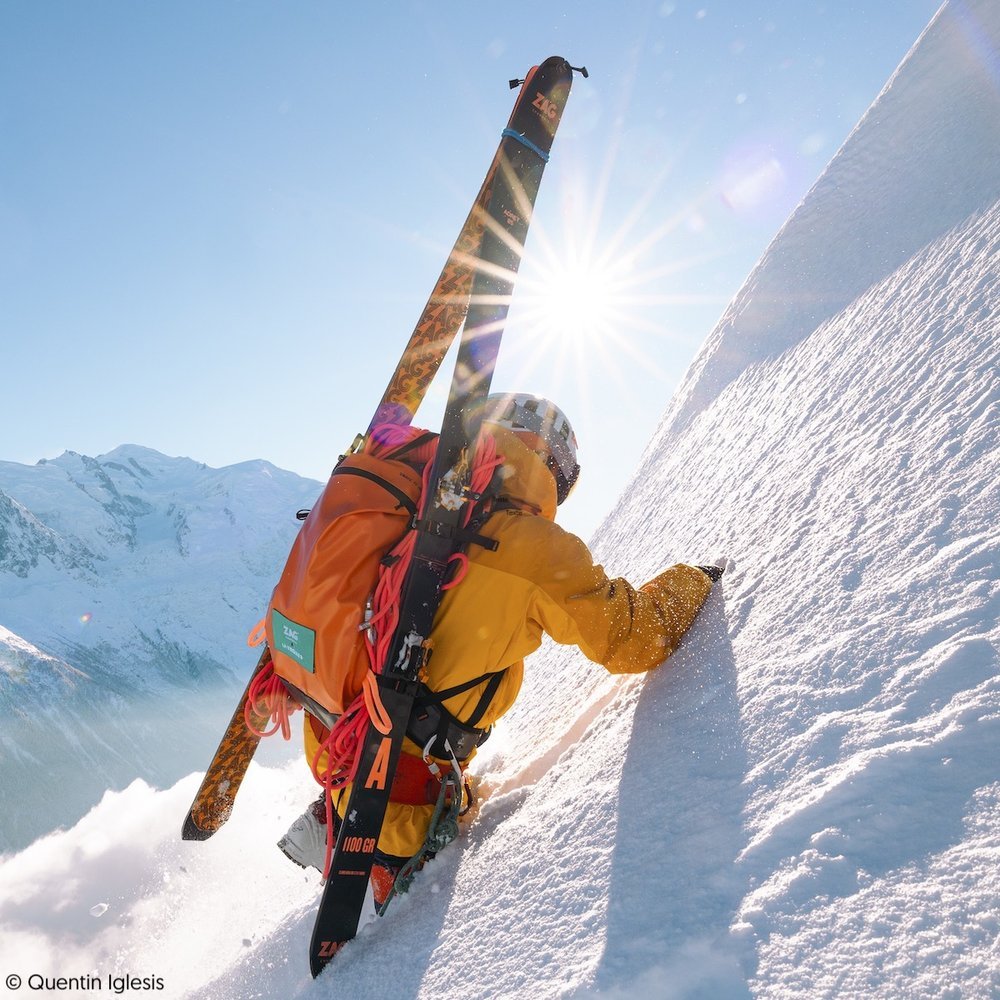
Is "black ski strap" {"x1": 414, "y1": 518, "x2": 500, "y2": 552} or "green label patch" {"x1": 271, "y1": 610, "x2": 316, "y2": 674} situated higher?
"black ski strap" {"x1": 414, "y1": 518, "x2": 500, "y2": 552}

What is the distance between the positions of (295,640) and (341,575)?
31 centimetres

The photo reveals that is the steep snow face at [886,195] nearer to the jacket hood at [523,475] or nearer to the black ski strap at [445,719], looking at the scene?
the jacket hood at [523,475]

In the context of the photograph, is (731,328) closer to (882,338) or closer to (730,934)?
(882,338)

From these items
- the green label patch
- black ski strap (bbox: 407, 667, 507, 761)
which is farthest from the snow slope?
the green label patch

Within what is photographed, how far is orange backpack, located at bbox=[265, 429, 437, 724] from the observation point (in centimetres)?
216

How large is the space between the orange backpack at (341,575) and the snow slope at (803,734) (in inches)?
29.9

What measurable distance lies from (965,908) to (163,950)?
4.71 m

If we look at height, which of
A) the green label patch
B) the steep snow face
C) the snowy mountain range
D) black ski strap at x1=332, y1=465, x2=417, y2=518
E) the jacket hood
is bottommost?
the green label patch

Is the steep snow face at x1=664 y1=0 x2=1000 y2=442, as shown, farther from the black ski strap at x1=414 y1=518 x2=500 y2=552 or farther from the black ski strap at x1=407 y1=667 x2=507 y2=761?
the black ski strap at x1=407 y1=667 x2=507 y2=761

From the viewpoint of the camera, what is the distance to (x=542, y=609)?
2184 millimetres

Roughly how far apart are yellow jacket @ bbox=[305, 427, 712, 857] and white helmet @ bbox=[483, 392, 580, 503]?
1.66 ft

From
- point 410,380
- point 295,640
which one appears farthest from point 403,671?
point 410,380

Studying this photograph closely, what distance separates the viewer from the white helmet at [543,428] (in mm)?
2736

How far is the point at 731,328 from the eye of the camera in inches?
184
